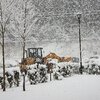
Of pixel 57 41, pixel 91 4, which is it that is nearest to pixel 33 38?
pixel 57 41

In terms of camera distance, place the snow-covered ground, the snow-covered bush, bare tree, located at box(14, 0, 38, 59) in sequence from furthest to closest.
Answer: bare tree, located at box(14, 0, 38, 59), the snow-covered bush, the snow-covered ground

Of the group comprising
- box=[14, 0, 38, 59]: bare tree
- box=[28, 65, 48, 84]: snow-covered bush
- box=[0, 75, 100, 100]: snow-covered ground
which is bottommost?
box=[0, 75, 100, 100]: snow-covered ground

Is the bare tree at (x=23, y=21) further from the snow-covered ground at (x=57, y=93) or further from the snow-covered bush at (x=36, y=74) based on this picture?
the snow-covered ground at (x=57, y=93)

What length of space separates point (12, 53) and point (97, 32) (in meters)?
15.6

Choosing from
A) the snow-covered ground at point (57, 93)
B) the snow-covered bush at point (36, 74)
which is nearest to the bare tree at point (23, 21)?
the snow-covered bush at point (36, 74)

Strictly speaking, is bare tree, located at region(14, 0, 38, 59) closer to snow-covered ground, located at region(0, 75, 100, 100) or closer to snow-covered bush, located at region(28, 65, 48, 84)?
snow-covered bush, located at region(28, 65, 48, 84)

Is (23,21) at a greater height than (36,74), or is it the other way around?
(23,21)

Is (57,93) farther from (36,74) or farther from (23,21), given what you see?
(23,21)

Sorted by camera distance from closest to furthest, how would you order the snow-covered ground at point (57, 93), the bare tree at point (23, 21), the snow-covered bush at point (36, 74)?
the snow-covered ground at point (57, 93), the snow-covered bush at point (36, 74), the bare tree at point (23, 21)

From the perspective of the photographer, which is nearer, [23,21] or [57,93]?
[57,93]

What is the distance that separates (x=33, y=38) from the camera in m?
58.1

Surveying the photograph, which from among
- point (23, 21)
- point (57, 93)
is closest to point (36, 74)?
point (57, 93)

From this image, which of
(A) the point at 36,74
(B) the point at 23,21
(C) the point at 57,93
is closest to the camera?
(C) the point at 57,93

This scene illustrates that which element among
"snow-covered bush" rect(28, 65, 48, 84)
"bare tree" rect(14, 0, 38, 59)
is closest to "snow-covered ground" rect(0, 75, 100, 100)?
"snow-covered bush" rect(28, 65, 48, 84)
